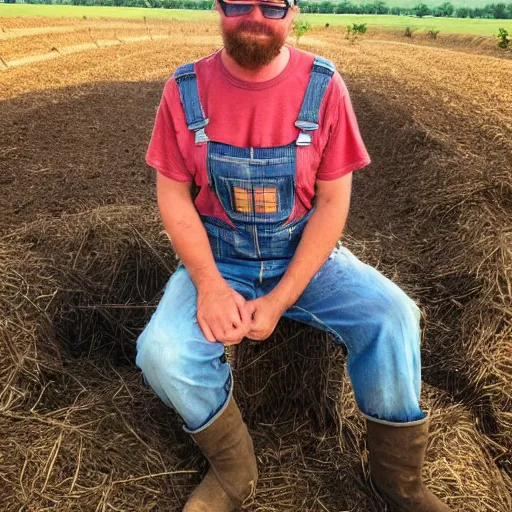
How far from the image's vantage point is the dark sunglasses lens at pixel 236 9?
1.99 metres

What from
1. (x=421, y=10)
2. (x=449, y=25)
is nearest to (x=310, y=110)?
(x=449, y=25)

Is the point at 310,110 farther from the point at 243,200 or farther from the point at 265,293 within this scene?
the point at 265,293

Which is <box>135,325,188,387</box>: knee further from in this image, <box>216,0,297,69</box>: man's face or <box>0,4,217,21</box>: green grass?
<box>0,4,217,21</box>: green grass

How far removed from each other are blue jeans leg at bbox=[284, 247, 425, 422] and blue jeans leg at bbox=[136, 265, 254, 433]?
424mm

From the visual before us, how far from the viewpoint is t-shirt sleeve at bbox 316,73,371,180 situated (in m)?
2.04

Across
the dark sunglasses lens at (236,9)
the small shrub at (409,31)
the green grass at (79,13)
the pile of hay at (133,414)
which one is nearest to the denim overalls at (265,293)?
the dark sunglasses lens at (236,9)

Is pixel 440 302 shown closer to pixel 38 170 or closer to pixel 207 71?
pixel 207 71

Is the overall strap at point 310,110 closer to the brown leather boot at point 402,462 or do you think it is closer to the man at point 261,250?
the man at point 261,250

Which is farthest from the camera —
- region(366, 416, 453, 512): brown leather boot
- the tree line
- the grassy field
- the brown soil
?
the tree line

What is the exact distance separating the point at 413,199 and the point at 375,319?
3.20m

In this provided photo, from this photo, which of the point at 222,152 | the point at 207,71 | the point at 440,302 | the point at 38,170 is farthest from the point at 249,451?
the point at 38,170

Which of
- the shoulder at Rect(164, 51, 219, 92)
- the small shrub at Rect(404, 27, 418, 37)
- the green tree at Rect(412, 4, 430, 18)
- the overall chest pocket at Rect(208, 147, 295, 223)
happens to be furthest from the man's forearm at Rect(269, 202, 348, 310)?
the green tree at Rect(412, 4, 430, 18)

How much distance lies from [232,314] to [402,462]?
75 centimetres

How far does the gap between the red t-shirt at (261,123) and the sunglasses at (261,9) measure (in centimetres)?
16
